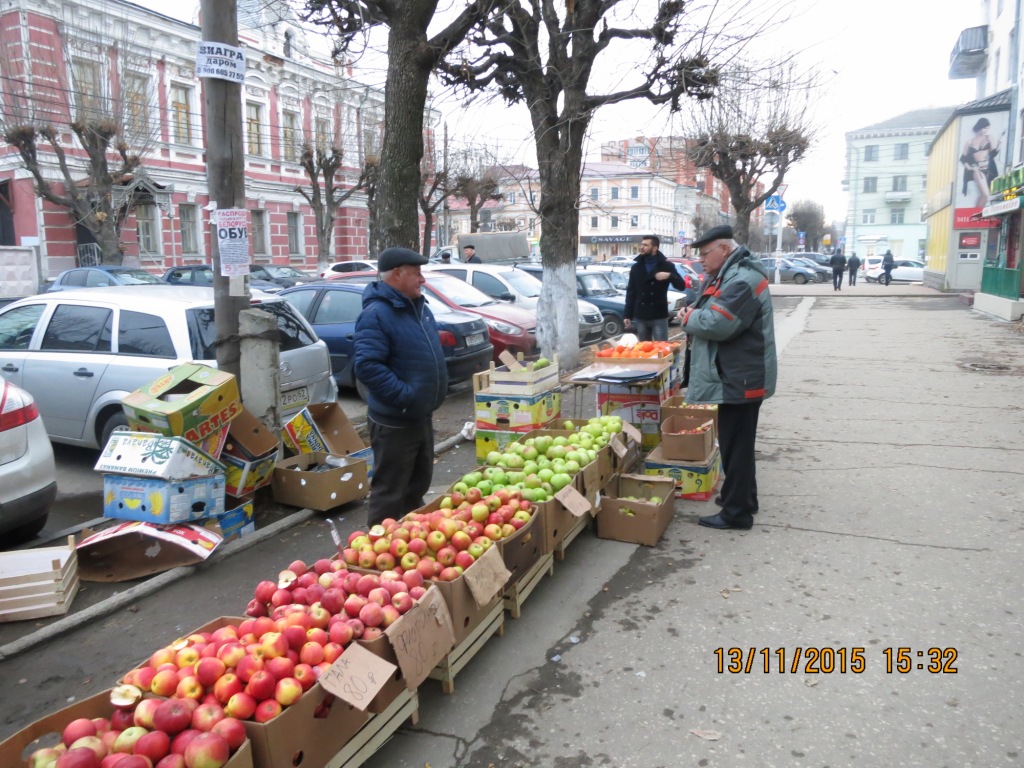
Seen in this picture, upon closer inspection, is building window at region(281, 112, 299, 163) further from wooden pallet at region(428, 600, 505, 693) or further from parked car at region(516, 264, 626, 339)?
wooden pallet at region(428, 600, 505, 693)

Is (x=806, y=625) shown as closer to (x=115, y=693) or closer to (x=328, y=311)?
(x=115, y=693)

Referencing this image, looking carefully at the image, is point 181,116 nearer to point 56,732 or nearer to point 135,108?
point 135,108

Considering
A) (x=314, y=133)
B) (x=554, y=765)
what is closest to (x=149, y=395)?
(x=554, y=765)

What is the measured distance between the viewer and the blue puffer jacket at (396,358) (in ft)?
14.3

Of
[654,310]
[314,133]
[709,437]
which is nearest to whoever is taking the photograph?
[709,437]

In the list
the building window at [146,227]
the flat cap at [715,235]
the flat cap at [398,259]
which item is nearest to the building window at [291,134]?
the building window at [146,227]

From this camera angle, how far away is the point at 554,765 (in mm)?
2961

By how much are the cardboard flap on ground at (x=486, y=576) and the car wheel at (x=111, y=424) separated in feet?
14.2

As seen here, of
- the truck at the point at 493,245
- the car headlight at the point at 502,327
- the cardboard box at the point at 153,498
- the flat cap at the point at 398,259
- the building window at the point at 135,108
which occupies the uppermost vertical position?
the building window at the point at 135,108

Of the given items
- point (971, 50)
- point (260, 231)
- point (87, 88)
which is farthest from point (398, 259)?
point (971, 50)

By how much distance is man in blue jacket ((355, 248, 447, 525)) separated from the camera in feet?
14.4

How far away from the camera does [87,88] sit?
22828 millimetres

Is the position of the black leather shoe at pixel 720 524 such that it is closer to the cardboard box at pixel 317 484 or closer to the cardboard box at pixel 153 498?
the cardboard box at pixel 317 484

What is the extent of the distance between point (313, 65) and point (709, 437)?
34.7 meters
